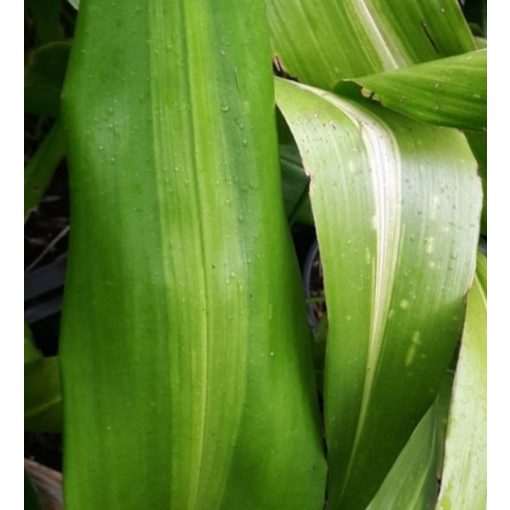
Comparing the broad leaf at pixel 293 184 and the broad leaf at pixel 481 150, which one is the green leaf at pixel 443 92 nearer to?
the broad leaf at pixel 481 150

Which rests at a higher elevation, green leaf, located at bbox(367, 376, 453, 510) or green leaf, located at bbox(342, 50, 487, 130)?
green leaf, located at bbox(342, 50, 487, 130)

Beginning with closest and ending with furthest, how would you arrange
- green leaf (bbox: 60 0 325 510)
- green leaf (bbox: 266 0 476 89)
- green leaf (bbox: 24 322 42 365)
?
green leaf (bbox: 60 0 325 510) < green leaf (bbox: 266 0 476 89) < green leaf (bbox: 24 322 42 365)

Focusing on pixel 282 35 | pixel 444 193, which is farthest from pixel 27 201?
pixel 444 193

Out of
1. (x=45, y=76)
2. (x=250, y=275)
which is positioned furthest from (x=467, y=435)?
(x=45, y=76)

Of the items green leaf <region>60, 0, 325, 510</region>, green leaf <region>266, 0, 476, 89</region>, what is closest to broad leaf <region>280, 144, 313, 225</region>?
green leaf <region>266, 0, 476, 89</region>

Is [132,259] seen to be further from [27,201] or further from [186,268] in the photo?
[27,201]

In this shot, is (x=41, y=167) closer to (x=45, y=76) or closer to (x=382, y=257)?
(x=45, y=76)

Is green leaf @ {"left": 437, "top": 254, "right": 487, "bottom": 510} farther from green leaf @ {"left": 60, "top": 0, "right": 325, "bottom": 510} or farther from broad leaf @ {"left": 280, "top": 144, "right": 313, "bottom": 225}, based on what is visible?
broad leaf @ {"left": 280, "top": 144, "right": 313, "bottom": 225}
